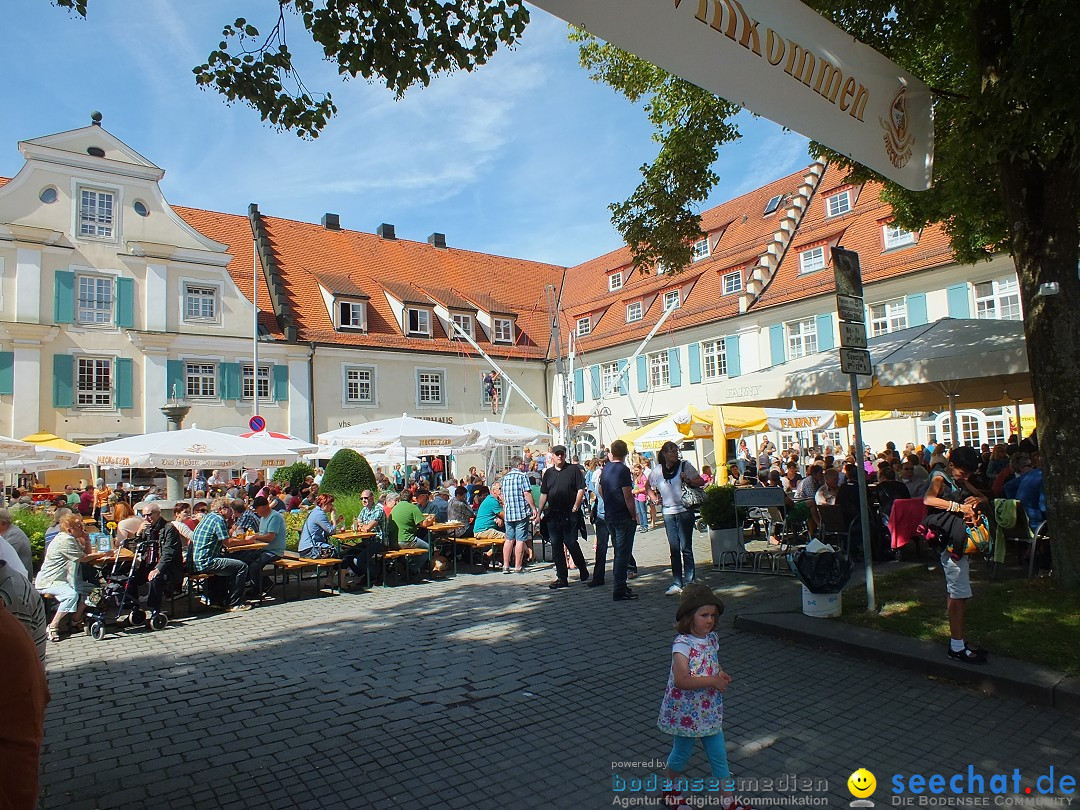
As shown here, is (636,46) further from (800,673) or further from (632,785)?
(800,673)

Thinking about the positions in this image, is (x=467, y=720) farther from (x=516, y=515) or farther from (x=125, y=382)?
(x=125, y=382)

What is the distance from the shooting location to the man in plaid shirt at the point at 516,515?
11523 millimetres

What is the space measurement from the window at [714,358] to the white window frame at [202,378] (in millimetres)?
19759

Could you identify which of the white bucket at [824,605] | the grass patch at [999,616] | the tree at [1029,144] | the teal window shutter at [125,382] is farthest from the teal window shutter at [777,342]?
the teal window shutter at [125,382]

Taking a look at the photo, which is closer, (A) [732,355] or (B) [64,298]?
(B) [64,298]

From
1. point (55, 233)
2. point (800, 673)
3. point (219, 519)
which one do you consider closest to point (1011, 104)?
point (800, 673)


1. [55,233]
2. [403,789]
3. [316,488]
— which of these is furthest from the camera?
[55,233]

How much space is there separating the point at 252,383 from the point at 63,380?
6426 millimetres

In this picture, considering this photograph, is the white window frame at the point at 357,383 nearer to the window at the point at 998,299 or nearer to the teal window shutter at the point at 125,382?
the teal window shutter at the point at 125,382

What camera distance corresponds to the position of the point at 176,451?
41.9 feet

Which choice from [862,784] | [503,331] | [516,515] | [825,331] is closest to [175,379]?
[503,331]

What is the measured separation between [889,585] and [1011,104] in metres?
4.76

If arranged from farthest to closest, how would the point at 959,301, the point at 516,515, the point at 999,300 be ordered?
the point at 959,301
the point at 999,300
the point at 516,515

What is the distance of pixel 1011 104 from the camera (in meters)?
6.41
